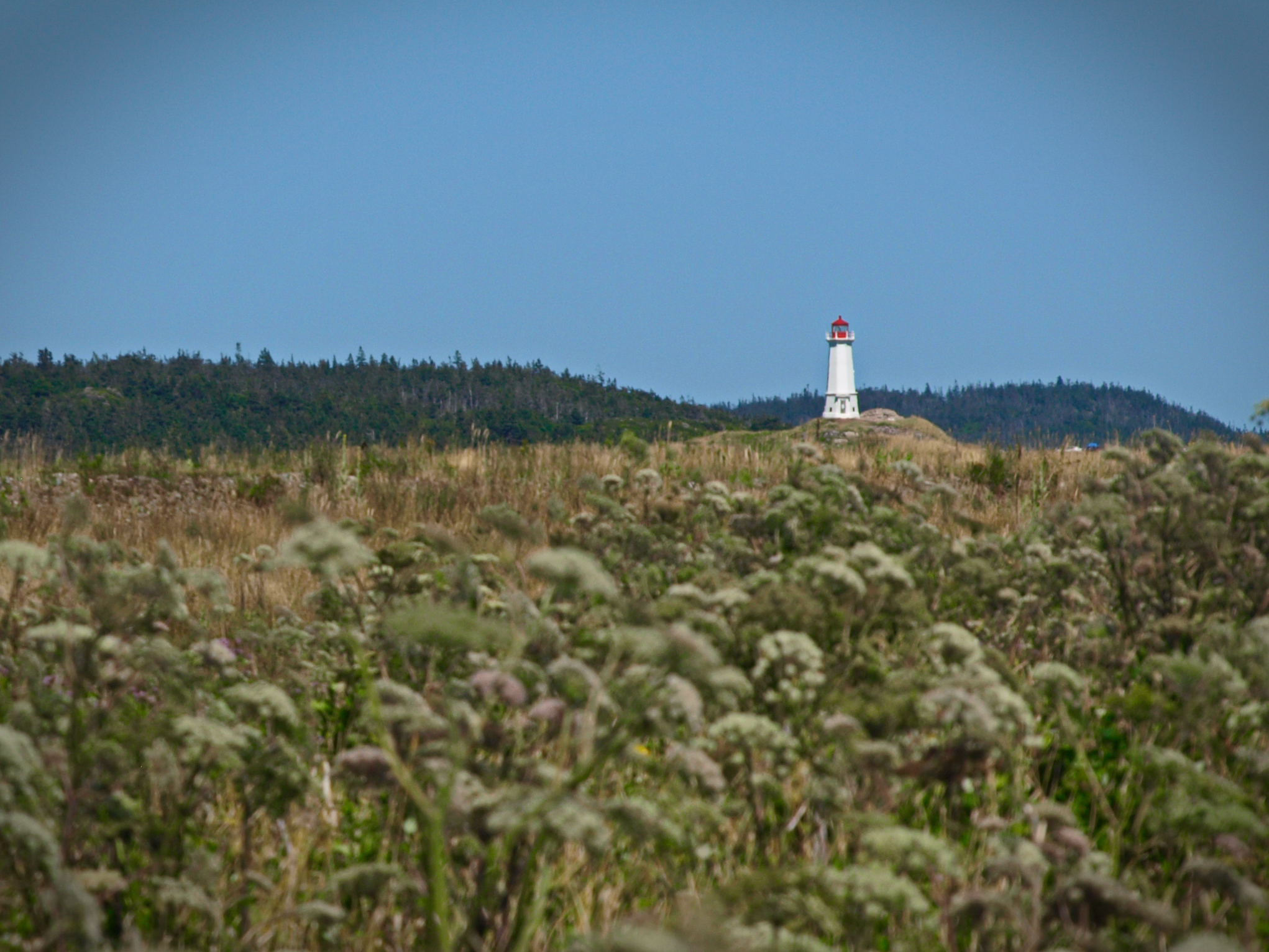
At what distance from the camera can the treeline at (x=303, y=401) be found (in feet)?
368

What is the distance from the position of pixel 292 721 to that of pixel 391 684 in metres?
0.28

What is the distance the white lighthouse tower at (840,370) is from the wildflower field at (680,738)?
281 feet

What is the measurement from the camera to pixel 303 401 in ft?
439

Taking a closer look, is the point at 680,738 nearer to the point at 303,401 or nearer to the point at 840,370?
the point at 840,370

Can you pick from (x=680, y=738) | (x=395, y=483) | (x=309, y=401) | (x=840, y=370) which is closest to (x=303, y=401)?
(x=309, y=401)

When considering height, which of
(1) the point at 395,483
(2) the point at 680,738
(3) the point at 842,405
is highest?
(3) the point at 842,405

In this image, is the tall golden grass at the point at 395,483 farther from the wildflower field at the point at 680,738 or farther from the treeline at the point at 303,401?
the treeline at the point at 303,401

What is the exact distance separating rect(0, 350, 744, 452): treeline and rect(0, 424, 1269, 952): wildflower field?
97419mm

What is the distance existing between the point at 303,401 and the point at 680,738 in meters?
140

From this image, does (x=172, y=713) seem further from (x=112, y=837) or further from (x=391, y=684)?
(x=391, y=684)

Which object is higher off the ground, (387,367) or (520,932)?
(387,367)

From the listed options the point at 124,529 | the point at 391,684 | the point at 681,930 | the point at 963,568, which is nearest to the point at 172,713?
the point at 391,684

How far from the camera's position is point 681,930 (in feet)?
4.89

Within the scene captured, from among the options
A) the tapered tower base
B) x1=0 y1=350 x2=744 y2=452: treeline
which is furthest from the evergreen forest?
the tapered tower base
